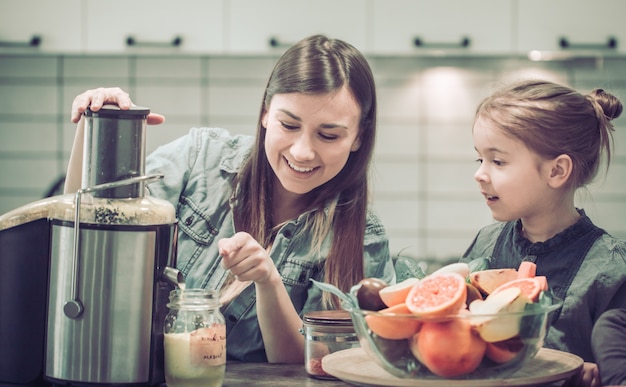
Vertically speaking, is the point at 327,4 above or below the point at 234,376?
above

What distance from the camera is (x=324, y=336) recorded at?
1.15m

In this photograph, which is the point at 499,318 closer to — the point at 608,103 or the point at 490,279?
the point at 490,279

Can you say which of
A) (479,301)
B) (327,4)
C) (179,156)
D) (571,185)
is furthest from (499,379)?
(327,4)

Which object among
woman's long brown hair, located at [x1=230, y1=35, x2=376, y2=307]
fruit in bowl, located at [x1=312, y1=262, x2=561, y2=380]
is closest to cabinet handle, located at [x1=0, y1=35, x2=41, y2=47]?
woman's long brown hair, located at [x1=230, y1=35, x2=376, y2=307]

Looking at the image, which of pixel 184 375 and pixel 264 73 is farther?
pixel 264 73

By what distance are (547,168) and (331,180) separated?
42cm

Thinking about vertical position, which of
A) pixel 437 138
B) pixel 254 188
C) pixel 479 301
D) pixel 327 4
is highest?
pixel 327 4

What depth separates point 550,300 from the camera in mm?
1005

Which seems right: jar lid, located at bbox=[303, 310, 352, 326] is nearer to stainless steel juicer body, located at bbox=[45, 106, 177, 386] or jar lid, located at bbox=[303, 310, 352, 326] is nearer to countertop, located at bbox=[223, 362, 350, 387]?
countertop, located at bbox=[223, 362, 350, 387]

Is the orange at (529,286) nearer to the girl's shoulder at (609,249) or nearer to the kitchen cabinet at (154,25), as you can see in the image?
the girl's shoulder at (609,249)

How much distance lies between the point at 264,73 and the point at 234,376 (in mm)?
2037

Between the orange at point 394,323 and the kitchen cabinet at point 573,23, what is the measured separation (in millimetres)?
1993

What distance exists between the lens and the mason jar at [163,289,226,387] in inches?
39.8

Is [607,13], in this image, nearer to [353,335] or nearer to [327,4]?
[327,4]
